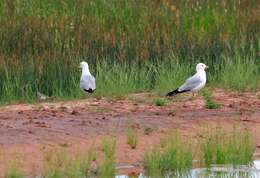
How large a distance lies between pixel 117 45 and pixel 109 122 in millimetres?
3748

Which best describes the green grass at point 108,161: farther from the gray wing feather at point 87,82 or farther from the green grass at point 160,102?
the gray wing feather at point 87,82

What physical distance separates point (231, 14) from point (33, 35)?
4.02 meters

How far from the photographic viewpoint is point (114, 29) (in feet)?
56.0

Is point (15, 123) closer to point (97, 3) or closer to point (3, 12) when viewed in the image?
point (3, 12)

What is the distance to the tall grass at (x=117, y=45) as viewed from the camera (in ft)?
50.5

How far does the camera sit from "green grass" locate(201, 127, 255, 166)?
1064 cm

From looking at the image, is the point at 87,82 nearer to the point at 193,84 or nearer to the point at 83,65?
the point at 83,65

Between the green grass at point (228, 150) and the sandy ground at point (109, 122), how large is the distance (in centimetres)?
73

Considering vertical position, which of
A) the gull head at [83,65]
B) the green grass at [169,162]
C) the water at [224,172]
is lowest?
the water at [224,172]

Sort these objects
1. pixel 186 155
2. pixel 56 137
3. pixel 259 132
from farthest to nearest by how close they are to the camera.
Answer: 1. pixel 259 132
2. pixel 56 137
3. pixel 186 155

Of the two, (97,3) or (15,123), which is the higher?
(97,3)

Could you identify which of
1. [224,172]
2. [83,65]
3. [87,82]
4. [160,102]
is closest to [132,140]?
[224,172]

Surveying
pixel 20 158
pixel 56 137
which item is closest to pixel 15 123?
pixel 56 137

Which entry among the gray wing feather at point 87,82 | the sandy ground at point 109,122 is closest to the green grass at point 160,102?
the sandy ground at point 109,122
